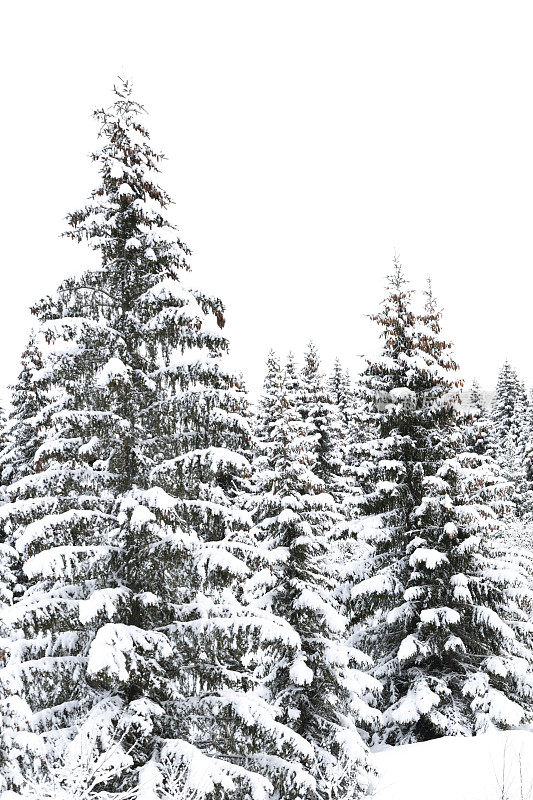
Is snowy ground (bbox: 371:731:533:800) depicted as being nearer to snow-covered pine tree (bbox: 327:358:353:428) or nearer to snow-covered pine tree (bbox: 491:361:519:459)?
snow-covered pine tree (bbox: 327:358:353:428)

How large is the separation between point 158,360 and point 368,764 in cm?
847

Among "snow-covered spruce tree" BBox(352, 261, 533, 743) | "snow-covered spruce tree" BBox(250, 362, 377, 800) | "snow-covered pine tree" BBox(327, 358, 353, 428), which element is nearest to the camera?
"snow-covered spruce tree" BBox(250, 362, 377, 800)

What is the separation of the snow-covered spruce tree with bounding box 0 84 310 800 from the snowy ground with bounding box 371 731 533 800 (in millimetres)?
1880

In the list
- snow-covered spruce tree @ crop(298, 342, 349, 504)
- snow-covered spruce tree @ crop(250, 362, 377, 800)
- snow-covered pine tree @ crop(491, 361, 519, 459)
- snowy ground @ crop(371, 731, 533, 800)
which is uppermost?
snow-covered pine tree @ crop(491, 361, 519, 459)

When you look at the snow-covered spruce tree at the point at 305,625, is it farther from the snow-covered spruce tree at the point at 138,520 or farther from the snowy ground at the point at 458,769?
the snow-covered spruce tree at the point at 138,520

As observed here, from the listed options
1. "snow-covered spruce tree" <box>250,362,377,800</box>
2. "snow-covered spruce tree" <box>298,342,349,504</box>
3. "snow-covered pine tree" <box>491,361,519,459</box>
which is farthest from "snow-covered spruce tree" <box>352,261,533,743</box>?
"snow-covered pine tree" <box>491,361,519,459</box>

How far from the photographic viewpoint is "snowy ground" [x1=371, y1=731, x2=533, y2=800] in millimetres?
9086

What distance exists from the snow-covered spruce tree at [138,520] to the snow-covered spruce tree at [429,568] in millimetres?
4964

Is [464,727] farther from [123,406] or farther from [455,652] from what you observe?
[123,406]

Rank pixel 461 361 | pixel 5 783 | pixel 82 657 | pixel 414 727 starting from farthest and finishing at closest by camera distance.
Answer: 1. pixel 461 361
2. pixel 414 727
3. pixel 82 657
4. pixel 5 783

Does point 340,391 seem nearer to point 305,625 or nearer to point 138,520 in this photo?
point 305,625

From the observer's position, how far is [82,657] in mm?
8672

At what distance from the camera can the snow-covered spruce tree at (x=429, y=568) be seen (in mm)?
14172

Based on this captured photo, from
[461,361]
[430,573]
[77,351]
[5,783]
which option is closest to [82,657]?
[5,783]
